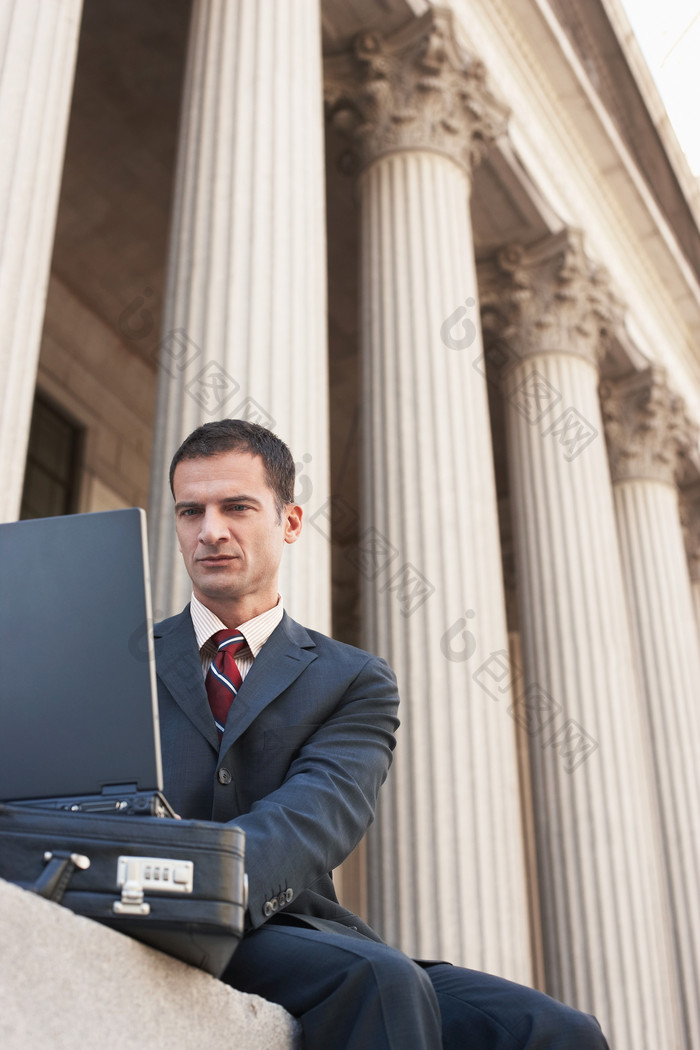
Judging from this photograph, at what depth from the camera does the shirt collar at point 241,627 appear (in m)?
3.58

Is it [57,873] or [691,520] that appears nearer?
[57,873]

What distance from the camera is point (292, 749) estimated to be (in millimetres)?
3422

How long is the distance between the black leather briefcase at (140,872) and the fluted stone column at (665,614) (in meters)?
15.4

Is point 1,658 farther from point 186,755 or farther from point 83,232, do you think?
point 83,232

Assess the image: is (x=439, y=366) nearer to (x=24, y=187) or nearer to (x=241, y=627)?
(x=24, y=187)

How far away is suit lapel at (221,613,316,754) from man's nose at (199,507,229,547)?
0.39m

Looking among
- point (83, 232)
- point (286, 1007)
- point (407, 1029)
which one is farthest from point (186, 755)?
point (83, 232)

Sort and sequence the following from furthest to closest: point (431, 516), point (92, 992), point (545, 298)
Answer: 1. point (545, 298)
2. point (431, 516)
3. point (92, 992)

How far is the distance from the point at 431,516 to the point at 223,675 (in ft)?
25.6

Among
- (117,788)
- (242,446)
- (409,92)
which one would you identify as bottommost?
(117,788)

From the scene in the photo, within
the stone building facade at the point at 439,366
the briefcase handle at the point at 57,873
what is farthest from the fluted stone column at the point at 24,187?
the briefcase handle at the point at 57,873

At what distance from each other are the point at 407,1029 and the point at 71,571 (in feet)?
4.55

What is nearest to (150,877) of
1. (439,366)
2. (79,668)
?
(79,668)

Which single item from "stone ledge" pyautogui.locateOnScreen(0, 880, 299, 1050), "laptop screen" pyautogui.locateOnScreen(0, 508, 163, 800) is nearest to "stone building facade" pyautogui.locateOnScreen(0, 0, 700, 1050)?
"laptop screen" pyautogui.locateOnScreen(0, 508, 163, 800)
